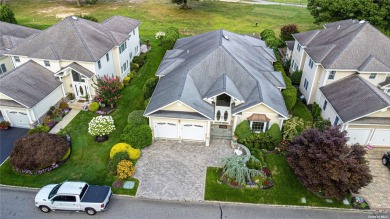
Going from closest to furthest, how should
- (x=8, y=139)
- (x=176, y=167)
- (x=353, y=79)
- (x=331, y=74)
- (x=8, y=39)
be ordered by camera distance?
(x=176, y=167) < (x=8, y=139) < (x=353, y=79) < (x=331, y=74) < (x=8, y=39)

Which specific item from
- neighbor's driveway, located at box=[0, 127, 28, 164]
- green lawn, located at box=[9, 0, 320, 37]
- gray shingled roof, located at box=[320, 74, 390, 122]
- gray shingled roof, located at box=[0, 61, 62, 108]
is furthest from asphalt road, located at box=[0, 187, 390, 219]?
green lawn, located at box=[9, 0, 320, 37]

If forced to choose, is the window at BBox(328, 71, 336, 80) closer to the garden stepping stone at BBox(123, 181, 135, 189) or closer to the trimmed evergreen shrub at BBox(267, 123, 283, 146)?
the trimmed evergreen shrub at BBox(267, 123, 283, 146)

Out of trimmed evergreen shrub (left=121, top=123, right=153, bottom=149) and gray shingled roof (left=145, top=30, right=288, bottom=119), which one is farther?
gray shingled roof (left=145, top=30, right=288, bottom=119)

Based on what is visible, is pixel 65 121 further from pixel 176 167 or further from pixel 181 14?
pixel 181 14

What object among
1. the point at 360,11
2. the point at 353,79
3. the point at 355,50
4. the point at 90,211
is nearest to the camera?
the point at 90,211

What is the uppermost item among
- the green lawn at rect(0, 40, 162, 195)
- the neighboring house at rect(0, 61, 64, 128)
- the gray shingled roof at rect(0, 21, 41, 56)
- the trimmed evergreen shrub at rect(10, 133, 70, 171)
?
the gray shingled roof at rect(0, 21, 41, 56)

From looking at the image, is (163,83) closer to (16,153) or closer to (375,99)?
(16,153)

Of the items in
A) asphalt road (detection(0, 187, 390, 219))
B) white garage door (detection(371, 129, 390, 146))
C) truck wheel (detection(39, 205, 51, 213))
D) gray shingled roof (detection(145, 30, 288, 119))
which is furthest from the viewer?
gray shingled roof (detection(145, 30, 288, 119))

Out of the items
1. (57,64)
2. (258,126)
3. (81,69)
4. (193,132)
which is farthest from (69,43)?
(258,126)
